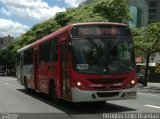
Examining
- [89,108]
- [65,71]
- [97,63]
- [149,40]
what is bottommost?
[89,108]

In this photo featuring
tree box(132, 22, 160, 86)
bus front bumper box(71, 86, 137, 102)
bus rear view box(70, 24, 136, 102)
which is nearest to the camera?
bus front bumper box(71, 86, 137, 102)

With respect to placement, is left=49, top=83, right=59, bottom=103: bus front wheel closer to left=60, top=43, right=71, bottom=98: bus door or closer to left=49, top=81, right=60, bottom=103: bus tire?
left=49, top=81, right=60, bottom=103: bus tire

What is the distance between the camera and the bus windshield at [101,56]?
15148 mm

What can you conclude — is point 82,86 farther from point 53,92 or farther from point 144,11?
point 144,11

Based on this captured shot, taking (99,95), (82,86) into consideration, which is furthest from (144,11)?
(82,86)

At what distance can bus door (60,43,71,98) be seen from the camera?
15734 mm

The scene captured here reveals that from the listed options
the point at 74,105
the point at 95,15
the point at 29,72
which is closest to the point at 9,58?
the point at 95,15

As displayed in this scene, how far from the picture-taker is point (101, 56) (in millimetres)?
15273

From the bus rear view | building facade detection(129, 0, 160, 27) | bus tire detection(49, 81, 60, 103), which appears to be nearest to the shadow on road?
bus tire detection(49, 81, 60, 103)

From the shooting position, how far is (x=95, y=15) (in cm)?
5084

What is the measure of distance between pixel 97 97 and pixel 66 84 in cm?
143

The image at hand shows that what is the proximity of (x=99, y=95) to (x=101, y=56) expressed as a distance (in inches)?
51.6

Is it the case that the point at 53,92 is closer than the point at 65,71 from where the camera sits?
No

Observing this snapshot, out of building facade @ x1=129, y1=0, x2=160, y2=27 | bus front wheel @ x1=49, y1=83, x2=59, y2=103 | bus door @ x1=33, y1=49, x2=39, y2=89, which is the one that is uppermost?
building facade @ x1=129, y1=0, x2=160, y2=27
